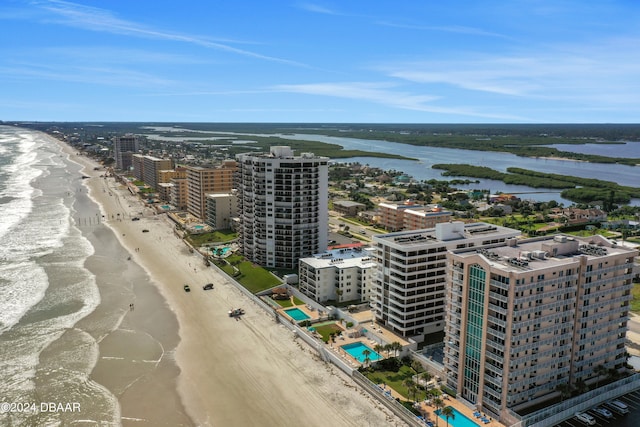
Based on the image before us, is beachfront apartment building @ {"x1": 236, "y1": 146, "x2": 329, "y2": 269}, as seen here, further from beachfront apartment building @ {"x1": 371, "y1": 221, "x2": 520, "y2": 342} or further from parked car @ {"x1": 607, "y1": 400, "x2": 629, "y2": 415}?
parked car @ {"x1": 607, "y1": 400, "x2": 629, "y2": 415}

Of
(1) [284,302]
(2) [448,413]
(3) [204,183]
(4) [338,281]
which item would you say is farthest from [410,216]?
(2) [448,413]

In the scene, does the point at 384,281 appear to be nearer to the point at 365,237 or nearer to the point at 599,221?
the point at 365,237

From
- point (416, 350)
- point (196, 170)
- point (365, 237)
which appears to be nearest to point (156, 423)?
point (416, 350)

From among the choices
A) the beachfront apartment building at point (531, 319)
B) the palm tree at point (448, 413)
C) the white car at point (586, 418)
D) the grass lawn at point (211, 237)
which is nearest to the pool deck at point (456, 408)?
the beachfront apartment building at point (531, 319)

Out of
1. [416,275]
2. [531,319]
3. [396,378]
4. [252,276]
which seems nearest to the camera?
[531,319]

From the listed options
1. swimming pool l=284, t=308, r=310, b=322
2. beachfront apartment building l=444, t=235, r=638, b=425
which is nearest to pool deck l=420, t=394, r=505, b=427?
beachfront apartment building l=444, t=235, r=638, b=425

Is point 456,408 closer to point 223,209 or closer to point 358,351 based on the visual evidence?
point 358,351

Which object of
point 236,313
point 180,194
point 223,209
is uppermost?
point 223,209
